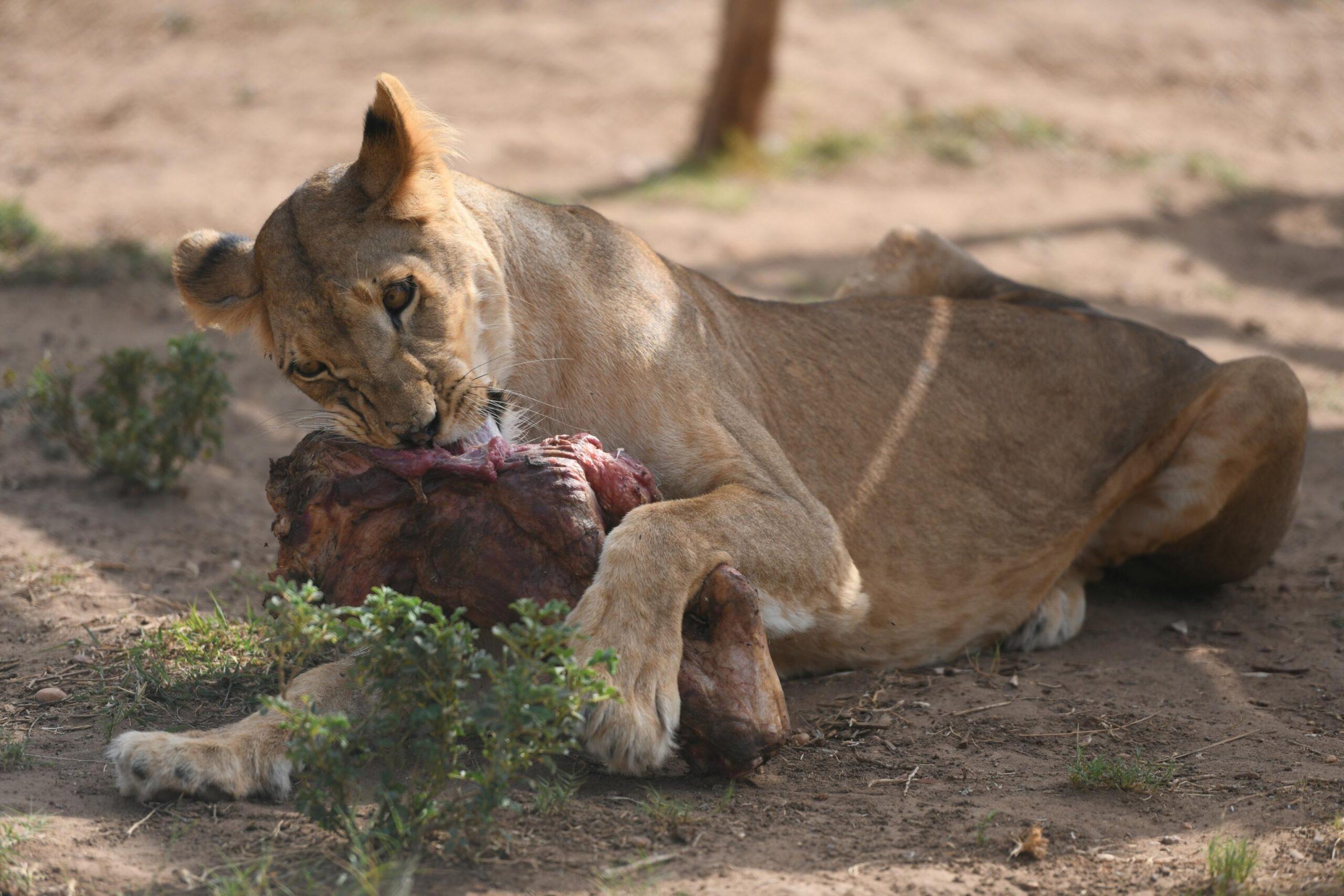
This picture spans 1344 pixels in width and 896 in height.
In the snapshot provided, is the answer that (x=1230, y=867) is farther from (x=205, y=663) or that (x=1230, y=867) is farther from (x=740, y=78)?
(x=740, y=78)

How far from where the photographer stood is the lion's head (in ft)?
11.2

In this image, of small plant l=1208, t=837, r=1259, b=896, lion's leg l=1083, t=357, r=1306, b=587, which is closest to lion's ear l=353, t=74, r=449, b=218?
small plant l=1208, t=837, r=1259, b=896

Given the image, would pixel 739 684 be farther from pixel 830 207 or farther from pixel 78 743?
pixel 830 207

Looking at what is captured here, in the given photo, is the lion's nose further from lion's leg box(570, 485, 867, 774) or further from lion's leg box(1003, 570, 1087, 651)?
lion's leg box(1003, 570, 1087, 651)

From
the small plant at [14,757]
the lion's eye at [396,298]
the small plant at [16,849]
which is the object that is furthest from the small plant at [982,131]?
the small plant at [16,849]

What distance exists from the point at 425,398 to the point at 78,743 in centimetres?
127

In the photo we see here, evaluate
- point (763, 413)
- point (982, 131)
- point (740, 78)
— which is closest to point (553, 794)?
point (763, 413)

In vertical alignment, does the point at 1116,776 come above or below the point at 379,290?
below

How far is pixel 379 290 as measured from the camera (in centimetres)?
350

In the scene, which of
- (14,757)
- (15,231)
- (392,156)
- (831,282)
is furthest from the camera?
(831,282)

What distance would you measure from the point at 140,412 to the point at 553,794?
3.08 m

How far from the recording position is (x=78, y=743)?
11.2 ft

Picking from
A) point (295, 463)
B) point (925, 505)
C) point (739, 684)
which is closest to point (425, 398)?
point (295, 463)

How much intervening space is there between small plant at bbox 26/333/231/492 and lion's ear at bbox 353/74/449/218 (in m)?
1.73
